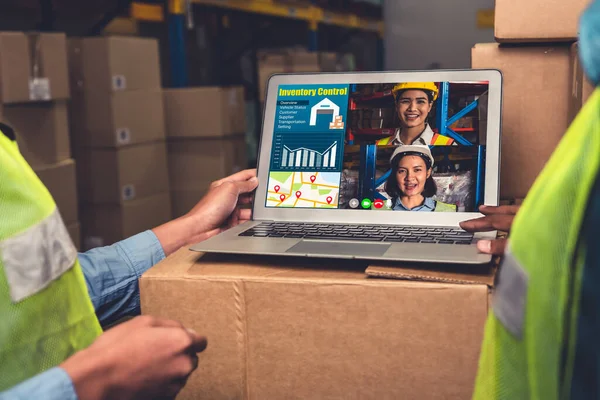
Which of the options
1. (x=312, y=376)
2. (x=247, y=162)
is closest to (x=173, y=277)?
(x=312, y=376)

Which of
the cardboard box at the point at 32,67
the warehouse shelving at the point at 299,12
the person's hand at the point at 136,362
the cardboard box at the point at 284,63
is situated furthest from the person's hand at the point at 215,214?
the cardboard box at the point at 284,63

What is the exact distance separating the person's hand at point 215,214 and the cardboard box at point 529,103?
16.4 inches

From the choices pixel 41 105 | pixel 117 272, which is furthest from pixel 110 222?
pixel 117 272

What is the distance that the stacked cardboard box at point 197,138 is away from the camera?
303 centimetres

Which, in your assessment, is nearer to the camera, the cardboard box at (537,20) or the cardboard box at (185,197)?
the cardboard box at (537,20)

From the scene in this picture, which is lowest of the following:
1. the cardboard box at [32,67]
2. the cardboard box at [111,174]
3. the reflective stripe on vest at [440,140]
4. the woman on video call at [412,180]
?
the cardboard box at [111,174]

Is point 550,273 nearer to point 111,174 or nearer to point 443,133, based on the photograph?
point 443,133

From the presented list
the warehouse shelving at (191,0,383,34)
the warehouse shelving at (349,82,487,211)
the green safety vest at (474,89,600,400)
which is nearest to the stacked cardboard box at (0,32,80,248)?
the warehouse shelving at (191,0,383,34)

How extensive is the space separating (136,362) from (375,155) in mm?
538

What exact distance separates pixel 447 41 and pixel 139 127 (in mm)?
2515

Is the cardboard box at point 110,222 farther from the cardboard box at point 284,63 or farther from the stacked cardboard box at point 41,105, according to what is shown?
the cardboard box at point 284,63

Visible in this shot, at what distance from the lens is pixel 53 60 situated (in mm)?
2270

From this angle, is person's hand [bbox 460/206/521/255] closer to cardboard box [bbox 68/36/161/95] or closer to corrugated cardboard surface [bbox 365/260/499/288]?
corrugated cardboard surface [bbox 365/260/499/288]

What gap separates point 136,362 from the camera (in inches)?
22.6
